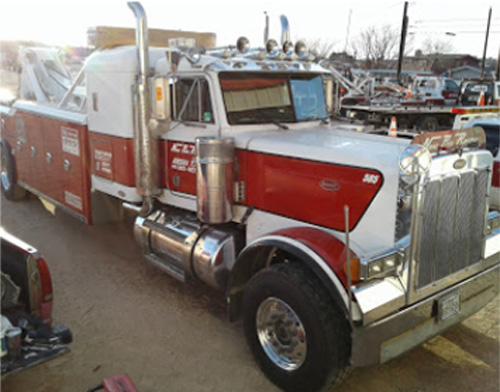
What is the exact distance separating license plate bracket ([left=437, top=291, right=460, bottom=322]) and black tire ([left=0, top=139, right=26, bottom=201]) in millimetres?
7485

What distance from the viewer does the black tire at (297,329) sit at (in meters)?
3.48

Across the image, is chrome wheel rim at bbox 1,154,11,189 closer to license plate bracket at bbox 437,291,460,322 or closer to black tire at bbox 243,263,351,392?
black tire at bbox 243,263,351,392

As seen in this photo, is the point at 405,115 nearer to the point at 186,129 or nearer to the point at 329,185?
the point at 186,129

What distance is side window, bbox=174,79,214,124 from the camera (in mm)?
4773

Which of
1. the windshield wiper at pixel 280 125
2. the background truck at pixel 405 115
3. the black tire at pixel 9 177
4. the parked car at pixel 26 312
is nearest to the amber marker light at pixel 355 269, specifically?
the windshield wiper at pixel 280 125

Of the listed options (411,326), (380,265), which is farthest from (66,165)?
(411,326)

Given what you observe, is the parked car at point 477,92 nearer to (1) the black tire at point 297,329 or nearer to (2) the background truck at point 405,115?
(2) the background truck at point 405,115

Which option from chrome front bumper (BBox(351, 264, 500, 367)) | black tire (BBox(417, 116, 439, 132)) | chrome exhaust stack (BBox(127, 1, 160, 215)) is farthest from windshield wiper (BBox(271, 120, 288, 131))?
black tire (BBox(417, 116, 439, 132))

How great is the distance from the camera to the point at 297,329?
373 centimetres

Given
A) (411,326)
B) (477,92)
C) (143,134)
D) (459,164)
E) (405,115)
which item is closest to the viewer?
(411,326)

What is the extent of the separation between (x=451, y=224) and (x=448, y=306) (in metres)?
0.63

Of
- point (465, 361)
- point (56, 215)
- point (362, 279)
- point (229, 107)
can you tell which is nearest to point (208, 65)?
point (229, 107)

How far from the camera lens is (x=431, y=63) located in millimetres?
55719

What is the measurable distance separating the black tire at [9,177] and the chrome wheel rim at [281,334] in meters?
6.41
